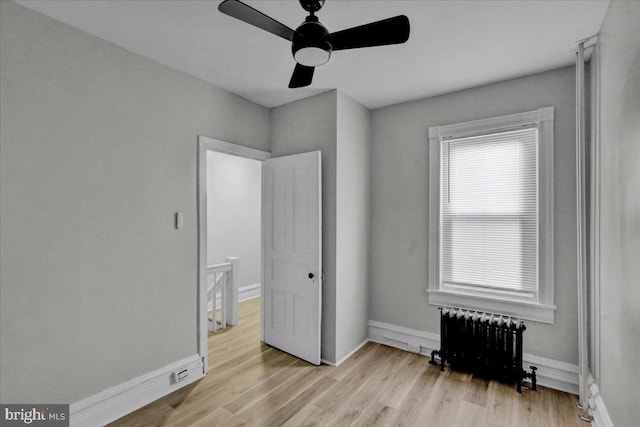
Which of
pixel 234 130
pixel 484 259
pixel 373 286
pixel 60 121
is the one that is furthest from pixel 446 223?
pixel 60 121

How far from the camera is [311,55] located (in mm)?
1575

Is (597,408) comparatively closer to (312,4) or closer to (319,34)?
(319,34)

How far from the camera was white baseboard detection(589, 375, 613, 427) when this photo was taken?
1.92 metres

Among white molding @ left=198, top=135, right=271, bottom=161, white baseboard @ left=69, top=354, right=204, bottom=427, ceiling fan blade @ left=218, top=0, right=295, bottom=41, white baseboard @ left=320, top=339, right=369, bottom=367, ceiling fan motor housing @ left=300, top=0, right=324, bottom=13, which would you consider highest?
ceiling fan motor housing @ left=300, top=0, right=324, bottom=13

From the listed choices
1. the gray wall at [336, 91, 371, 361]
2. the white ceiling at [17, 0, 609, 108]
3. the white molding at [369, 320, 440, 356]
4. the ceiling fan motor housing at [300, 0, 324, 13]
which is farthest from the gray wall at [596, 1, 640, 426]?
the gray wall at [336, 91, 371, 361]

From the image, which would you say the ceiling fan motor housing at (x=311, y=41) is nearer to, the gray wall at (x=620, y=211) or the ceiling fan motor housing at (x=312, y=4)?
the ceiling fan motor housing at (x=312, y=4)

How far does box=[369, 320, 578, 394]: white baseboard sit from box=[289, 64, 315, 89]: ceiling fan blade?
107 inches

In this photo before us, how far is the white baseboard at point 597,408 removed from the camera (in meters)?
1.92

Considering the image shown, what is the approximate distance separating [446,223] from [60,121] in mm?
3297

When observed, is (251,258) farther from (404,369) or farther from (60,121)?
(60,121)

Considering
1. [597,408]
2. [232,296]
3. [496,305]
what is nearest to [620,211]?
[597,408]

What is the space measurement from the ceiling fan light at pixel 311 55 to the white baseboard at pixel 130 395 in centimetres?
255

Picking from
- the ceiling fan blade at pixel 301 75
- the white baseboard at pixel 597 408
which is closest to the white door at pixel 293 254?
the ceiling fan blade at pixel 301 75

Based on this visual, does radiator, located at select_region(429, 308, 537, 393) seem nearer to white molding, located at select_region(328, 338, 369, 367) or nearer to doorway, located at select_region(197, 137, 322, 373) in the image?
white molding, located at select_region(328, 338, 369, 367)
